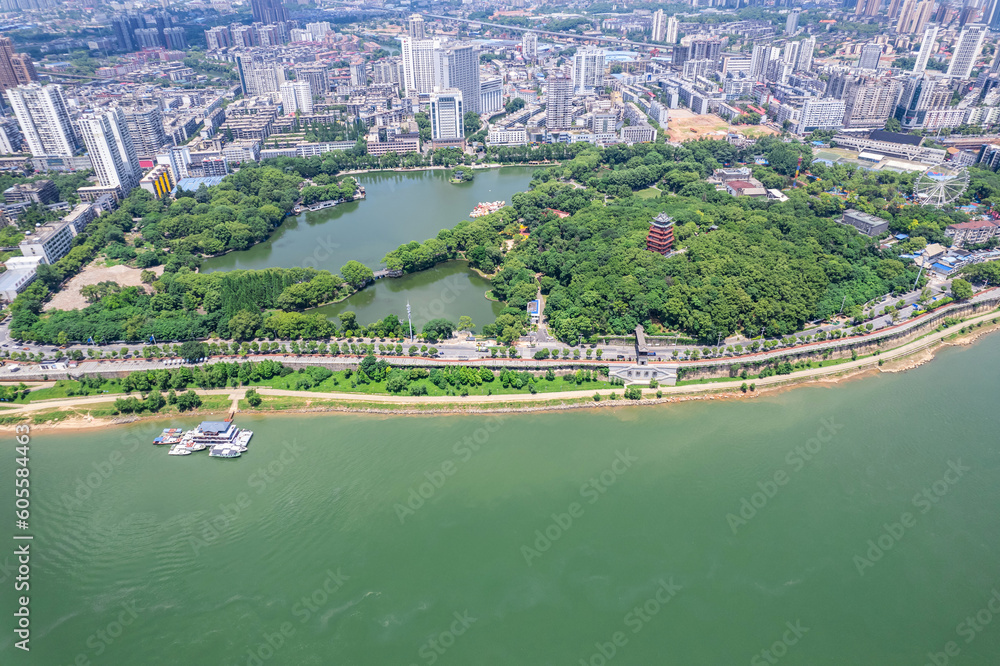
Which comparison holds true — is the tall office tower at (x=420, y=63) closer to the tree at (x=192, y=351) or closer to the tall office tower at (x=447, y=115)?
the tall office tower at (x=447, y=115)

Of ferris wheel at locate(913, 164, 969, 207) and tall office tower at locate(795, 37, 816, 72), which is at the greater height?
tall office tower at locate(795, 37, 816, 72)

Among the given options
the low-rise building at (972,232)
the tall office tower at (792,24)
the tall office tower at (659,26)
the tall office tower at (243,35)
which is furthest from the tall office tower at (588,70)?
the tall office tower at (243,35)

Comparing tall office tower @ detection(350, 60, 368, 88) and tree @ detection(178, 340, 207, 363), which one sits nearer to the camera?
tree @ detection(178, 340, 207, 363)

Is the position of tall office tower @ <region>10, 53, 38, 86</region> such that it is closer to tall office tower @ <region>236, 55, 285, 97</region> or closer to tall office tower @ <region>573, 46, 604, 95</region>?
tall office tower @ <region>236, 55, 285, 97</region>

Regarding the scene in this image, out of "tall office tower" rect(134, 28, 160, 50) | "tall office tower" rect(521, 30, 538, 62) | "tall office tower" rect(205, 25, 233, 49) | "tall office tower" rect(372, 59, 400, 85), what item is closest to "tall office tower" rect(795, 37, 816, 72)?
"tall office tower" rect(521, 30, 538, 62)

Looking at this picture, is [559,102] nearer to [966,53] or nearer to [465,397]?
[465,397]

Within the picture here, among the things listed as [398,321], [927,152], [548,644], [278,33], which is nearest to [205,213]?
[398,321]
